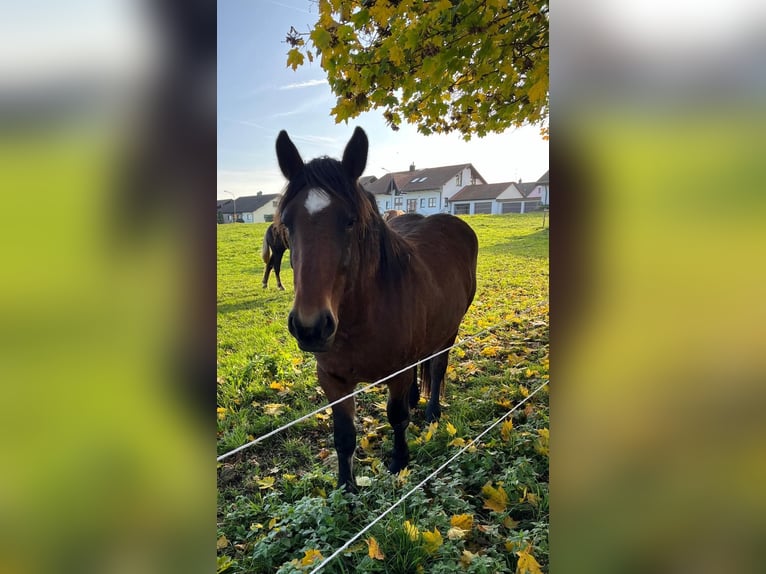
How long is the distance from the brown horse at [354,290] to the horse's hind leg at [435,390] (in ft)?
0.04

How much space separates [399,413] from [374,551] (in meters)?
0.90

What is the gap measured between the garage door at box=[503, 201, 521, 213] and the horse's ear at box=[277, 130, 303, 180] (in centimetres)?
1016

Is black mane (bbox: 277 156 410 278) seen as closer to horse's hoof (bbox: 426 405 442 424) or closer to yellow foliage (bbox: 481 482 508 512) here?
yellow foliage (bbox: 481 482 508 512)

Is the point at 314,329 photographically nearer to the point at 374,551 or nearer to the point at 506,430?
the point at 374,551

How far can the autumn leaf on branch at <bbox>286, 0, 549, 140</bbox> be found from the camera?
7.02ft

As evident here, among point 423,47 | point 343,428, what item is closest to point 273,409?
point 343,428

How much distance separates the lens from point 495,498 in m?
2.37

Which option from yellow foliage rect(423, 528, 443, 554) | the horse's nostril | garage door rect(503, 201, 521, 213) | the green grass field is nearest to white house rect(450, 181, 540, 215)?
garage door rect(503, 201, 521, 213)

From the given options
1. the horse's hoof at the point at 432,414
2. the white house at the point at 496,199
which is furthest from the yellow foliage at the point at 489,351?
the white house at the point at 496,199

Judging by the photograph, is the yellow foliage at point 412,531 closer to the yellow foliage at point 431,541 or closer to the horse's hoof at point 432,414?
the yellow foliage at point 431,541
